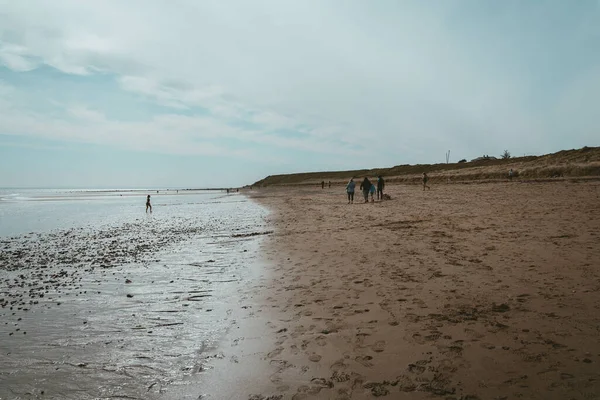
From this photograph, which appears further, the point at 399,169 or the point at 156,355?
the point at 399,169

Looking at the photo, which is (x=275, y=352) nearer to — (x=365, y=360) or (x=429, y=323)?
(x=365, y=360)

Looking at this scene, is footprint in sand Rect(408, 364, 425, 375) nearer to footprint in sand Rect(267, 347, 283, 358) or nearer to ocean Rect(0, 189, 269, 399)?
footprint in sand Rect(267, 347, 283, 358)

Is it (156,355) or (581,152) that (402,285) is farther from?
(581,152)

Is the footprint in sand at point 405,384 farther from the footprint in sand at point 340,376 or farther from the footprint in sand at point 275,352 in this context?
the footprint in sand at point 275,352

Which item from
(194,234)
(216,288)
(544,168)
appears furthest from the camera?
(544,168)

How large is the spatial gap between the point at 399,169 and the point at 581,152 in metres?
46.6

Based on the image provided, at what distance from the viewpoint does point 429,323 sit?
4941 millimetres

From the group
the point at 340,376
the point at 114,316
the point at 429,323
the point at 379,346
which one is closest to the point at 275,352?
the point at 340,376

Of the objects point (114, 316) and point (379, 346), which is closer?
point (379, 346)

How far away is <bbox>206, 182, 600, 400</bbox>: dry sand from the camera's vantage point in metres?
3.57

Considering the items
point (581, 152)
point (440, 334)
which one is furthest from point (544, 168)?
point (440, 334)

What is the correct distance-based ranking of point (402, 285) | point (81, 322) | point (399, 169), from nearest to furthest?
point (81, 322) → point (402, 285) → point (399, 169)

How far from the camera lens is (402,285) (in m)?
6.73

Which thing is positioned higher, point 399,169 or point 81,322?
point 399,169
